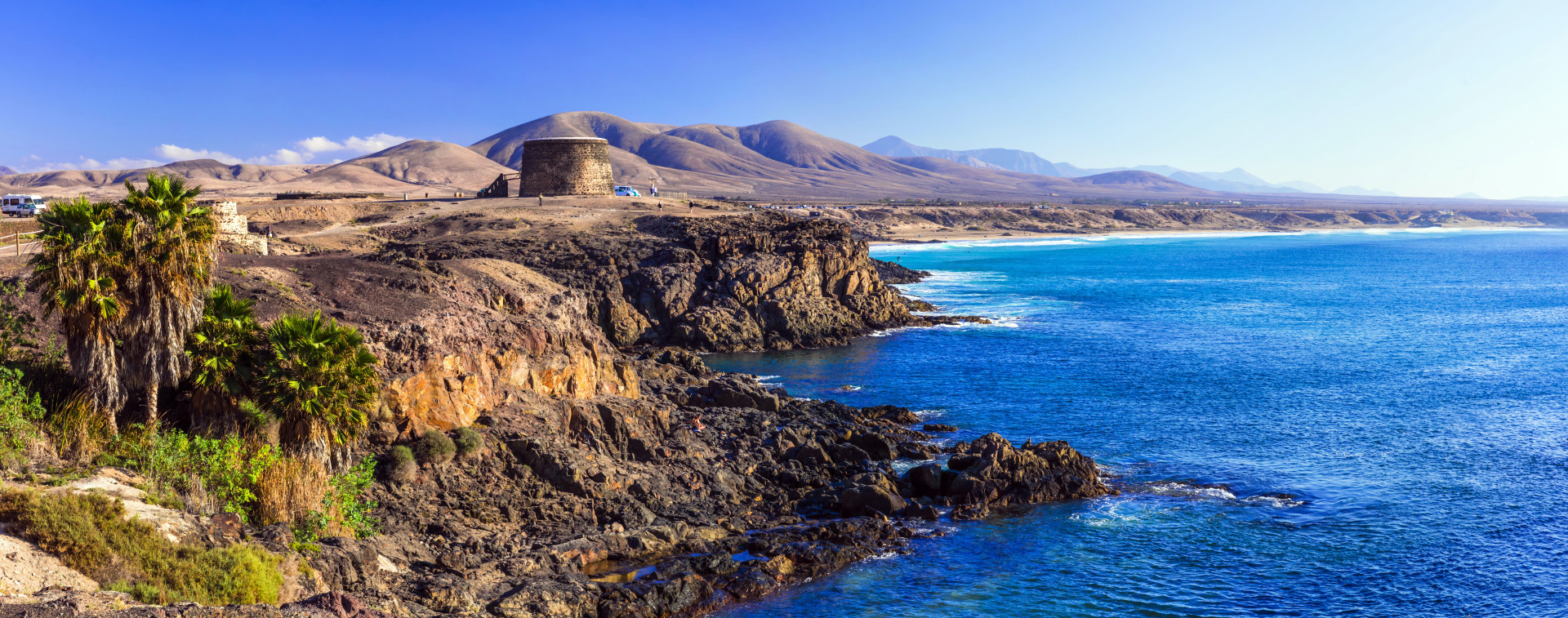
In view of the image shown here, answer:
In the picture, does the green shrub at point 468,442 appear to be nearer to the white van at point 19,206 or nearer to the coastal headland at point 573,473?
the coastal headland at point 573,473

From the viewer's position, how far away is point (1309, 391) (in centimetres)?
4831

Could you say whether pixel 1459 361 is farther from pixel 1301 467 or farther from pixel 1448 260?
pixel 1448 260

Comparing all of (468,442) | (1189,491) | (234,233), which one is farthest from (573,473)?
(234,233)

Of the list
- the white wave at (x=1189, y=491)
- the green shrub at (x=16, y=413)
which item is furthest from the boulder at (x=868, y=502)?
the green shrub at (x=16, y=413)

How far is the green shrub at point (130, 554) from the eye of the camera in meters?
16.0

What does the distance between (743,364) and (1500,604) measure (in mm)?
37210

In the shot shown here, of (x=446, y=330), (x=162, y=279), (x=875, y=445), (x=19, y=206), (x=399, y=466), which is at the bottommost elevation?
(x=875, y=445)

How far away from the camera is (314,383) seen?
2109cm

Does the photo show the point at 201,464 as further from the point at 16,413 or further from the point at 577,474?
the point at 577,474

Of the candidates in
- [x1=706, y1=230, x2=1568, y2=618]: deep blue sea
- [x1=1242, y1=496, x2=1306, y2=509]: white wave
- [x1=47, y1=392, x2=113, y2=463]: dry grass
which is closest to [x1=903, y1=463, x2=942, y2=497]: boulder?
[x1=706, y1=230, x2=1568, y2=618]: deep blue sea

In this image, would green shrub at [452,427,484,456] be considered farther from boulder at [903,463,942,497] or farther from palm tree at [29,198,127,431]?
A: boulder at [903,463,942,497]

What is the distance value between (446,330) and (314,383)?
1005 centimetres

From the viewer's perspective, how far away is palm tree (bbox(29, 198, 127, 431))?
19.4m

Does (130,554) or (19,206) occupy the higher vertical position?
(19,206)
